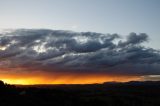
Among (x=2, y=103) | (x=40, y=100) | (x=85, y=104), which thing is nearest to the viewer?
(x=2, y=103)

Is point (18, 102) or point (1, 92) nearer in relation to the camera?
point (18, 102)

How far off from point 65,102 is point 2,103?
2773 cm

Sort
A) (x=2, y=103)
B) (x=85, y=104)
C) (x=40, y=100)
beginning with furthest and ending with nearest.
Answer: (x=85, y=104), (x=40, y=100), (x=2, y=103)

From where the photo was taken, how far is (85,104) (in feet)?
443

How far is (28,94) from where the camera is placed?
433ft

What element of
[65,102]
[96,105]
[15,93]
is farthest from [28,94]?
[96,105]

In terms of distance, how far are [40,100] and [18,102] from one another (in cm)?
1161

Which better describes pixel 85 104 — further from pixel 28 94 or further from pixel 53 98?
pixel 28 94

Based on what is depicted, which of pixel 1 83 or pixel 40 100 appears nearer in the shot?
pixel 40 100

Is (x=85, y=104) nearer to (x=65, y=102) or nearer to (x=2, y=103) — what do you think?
(x=65, y=102)

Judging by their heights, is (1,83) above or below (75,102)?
above

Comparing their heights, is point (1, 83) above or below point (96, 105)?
above

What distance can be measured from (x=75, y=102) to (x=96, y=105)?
9.53 m

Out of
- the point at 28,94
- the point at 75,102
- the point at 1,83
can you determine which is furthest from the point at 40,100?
the point at 1,83
